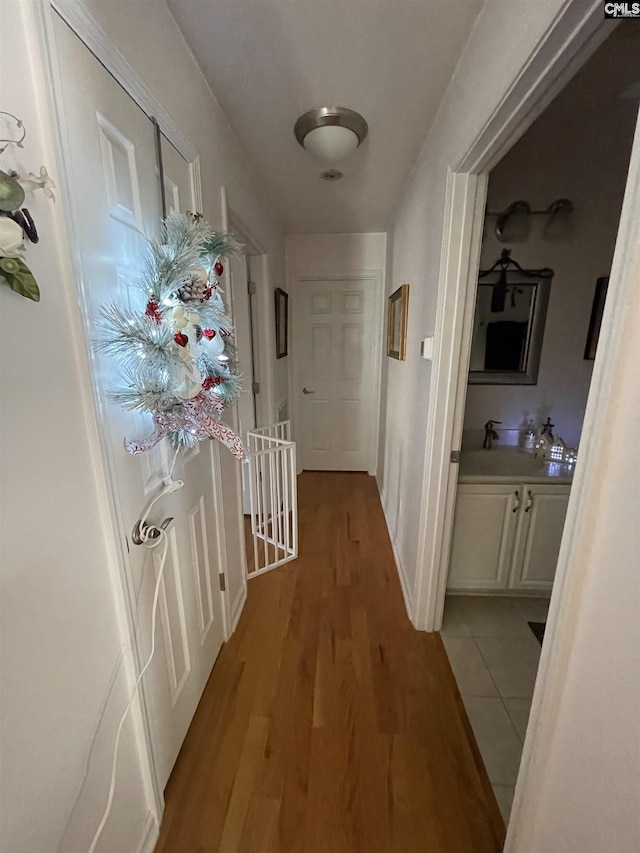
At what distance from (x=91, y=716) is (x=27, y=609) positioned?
0.37 meters

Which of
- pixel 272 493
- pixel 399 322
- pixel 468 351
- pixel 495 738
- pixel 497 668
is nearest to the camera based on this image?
pixel 495 738

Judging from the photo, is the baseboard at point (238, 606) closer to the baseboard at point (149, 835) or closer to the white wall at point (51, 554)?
the baseboard at point (149, 835)

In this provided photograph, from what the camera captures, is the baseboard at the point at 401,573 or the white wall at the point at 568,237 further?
the baseboard at the point at 401,573

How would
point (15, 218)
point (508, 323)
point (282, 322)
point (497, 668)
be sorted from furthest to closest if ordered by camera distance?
point (282, 322) < point (508, 323) < point (497, 668) < point (15, 218)

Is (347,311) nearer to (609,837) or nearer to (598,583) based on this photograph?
(598,583)

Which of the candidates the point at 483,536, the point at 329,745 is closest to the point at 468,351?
the point at 483,536

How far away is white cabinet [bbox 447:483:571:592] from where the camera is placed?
6.30 feet

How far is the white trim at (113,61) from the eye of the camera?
74 centimetres

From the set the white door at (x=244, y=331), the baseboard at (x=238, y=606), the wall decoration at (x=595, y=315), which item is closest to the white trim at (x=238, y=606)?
the baseboard at (x=238, y=606)

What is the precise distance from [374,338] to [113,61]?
9.99ft

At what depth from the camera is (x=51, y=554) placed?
0.72 m

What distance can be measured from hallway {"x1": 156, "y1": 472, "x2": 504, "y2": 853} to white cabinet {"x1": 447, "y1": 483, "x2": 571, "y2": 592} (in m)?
0.43

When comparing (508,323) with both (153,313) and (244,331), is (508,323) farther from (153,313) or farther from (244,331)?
(153,313)

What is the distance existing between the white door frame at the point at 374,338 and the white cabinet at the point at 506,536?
193 cm
